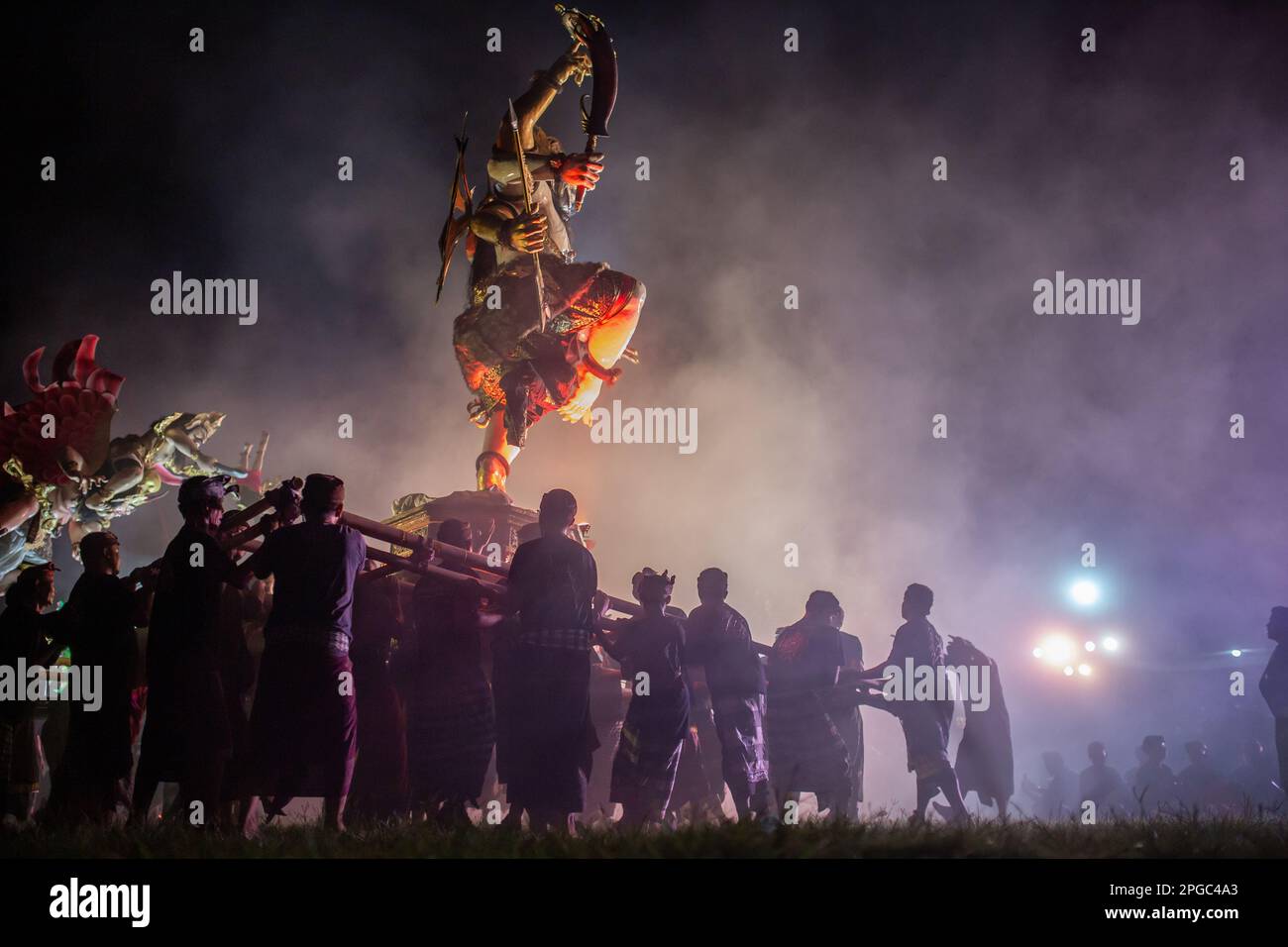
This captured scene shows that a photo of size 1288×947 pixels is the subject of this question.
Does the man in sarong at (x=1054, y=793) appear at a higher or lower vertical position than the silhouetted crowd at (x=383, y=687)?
lower

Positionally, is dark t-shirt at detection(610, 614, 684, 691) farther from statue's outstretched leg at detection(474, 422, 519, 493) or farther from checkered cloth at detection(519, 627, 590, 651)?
statue's outstretched leg at detection(474, 422, 519, 493)

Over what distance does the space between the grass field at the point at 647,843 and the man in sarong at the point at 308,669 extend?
344 millimetres

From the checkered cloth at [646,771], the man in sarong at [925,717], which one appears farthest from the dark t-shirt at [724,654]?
the man in sarong at [925,717]

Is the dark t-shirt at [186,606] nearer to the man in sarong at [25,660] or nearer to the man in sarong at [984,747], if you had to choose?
the man in sarong at [25,660]

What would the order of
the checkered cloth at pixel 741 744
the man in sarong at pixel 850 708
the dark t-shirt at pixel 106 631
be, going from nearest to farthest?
the dark t-shirt at pixel 106 631 < the checkered cloth at pixel 741 744 < the man in sarong at pixel 850 708

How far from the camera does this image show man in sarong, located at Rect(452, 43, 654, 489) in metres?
9.78

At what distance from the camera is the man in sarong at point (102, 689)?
4.87m

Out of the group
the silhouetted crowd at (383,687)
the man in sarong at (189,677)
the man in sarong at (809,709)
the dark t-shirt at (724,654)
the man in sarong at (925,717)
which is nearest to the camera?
the man in sarong at (189,677)

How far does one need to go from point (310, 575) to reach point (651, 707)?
2.24 meters

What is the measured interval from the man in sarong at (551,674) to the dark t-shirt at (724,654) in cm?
112

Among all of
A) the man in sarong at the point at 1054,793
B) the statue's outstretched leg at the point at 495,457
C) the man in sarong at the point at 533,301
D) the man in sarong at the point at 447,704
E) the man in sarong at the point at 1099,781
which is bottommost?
the man in sarong at the point at 1054,793

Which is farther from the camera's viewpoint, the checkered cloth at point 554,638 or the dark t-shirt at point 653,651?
the dark t-shirt at point 653,651
